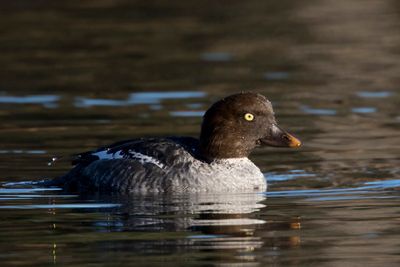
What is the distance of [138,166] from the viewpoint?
44.2ft

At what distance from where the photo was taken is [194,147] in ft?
44.9

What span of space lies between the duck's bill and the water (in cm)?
46

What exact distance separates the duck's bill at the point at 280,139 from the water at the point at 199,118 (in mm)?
465

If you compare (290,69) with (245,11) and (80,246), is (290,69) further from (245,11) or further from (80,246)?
(80,246)

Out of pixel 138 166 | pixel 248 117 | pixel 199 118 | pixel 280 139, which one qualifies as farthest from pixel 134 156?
pixel 199 118

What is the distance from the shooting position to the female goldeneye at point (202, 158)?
13406mm

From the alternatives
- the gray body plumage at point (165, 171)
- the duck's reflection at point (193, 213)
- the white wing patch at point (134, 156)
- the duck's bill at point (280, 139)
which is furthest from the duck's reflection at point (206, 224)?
the duck's bill at point (280, 139)

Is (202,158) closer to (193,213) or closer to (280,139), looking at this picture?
(280,139)

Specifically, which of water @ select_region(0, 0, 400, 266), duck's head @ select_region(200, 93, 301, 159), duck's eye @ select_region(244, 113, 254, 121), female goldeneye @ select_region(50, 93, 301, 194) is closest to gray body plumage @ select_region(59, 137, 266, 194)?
female goldeneye @ select_region(50, 93, 301, 194)

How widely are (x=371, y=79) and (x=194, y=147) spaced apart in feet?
26.6

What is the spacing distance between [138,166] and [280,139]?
1.53 metres

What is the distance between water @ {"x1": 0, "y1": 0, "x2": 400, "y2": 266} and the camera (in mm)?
10641

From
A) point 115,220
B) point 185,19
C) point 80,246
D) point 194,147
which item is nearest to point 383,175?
point 194,147

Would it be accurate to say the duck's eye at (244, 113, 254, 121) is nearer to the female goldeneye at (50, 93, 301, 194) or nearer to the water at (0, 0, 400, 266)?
the female goldeneye at (50, 93, 301, 194)
